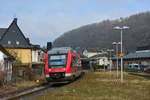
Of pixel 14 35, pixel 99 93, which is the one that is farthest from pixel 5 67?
pixel 14 35

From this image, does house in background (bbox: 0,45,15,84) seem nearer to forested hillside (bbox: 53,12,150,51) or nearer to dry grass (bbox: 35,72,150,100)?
dry grass (bbox: 35,72,150,100)

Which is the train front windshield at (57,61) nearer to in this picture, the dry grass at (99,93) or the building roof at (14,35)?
the dry grass at (99,93)

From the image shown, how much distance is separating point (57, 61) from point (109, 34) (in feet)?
287

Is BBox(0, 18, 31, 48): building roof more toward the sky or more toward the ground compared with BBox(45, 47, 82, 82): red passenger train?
more toward the sky

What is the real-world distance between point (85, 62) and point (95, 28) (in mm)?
16675

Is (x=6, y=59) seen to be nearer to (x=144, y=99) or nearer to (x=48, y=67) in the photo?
(x=48, y=67)

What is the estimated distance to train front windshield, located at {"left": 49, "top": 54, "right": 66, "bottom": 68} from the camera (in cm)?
2968

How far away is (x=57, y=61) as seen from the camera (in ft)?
98.4

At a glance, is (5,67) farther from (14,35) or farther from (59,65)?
(14,35)

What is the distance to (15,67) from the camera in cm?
3872

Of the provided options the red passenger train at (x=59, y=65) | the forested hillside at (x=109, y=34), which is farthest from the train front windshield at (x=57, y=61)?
the forested hillside at (x=109, y=34)

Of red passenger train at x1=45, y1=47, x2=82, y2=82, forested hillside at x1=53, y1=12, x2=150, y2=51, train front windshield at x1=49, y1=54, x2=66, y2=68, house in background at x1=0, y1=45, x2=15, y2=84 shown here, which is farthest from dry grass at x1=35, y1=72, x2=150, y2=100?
forested hillside at x1=53, y1=12, x2=150, y2=51

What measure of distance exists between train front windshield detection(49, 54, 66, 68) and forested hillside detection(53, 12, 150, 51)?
70733 mm

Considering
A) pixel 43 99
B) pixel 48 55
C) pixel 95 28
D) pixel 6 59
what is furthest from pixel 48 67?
pixel 95 28
